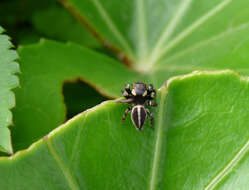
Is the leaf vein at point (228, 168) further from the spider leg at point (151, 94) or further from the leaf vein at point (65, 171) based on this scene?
the leaf vein at point (65, 171)

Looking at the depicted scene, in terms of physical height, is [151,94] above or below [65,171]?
above

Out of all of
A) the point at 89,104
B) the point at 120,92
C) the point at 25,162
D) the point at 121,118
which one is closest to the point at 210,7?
the point at 120,92

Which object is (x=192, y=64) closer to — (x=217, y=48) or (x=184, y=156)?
(x=217, y=48)

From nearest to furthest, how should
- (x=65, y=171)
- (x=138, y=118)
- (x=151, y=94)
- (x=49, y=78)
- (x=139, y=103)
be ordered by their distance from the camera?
(x=65, y=171) < (x=138, y=118) < (x=151, y=94) < (x=139, y=103) < (x=49, y=78)

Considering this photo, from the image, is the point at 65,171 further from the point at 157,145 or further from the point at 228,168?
the point at 228,168

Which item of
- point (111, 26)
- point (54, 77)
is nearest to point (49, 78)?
point (54, 77)

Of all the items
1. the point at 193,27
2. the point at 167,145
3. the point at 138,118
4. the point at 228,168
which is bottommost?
the point at 228,168

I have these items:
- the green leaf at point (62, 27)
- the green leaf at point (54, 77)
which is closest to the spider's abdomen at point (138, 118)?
the green leaf at point (54, 77)
